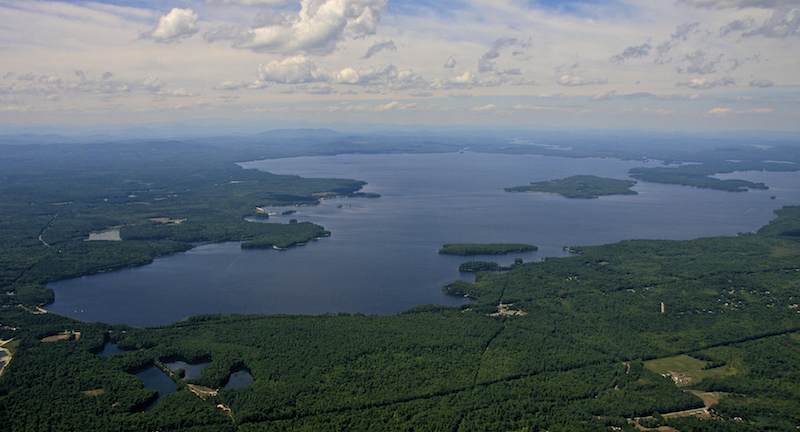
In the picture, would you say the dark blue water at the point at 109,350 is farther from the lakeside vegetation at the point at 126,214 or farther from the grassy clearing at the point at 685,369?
the grassy clearing at the point at 685,369

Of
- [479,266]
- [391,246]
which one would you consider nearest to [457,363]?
[479,266]

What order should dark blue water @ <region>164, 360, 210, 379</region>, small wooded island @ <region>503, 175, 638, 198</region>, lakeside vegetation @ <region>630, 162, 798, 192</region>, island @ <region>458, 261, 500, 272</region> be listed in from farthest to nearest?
lakeside vegetation @ <region>630, 162, 798, 192</region>
small wooded island @ <region>503, 175, 638, 198</region>
island @ <region>458, 261, 500, 272</region>
dark blue water @ <region>164, 360, 210, 379</region>

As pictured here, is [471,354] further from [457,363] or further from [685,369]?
[685,369]

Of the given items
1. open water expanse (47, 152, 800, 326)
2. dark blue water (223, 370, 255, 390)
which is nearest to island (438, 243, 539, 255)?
open water expanse (47, 152, 800, 326)

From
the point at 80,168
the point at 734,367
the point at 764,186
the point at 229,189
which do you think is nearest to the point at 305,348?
the point at 734,367

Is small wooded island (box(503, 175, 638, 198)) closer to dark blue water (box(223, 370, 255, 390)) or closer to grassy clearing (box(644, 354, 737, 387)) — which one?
grassy clearing (box(644, 354, 737, 387))

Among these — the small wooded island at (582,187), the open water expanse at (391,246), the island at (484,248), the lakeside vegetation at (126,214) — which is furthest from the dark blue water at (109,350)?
the small wooded island at (582,187)
